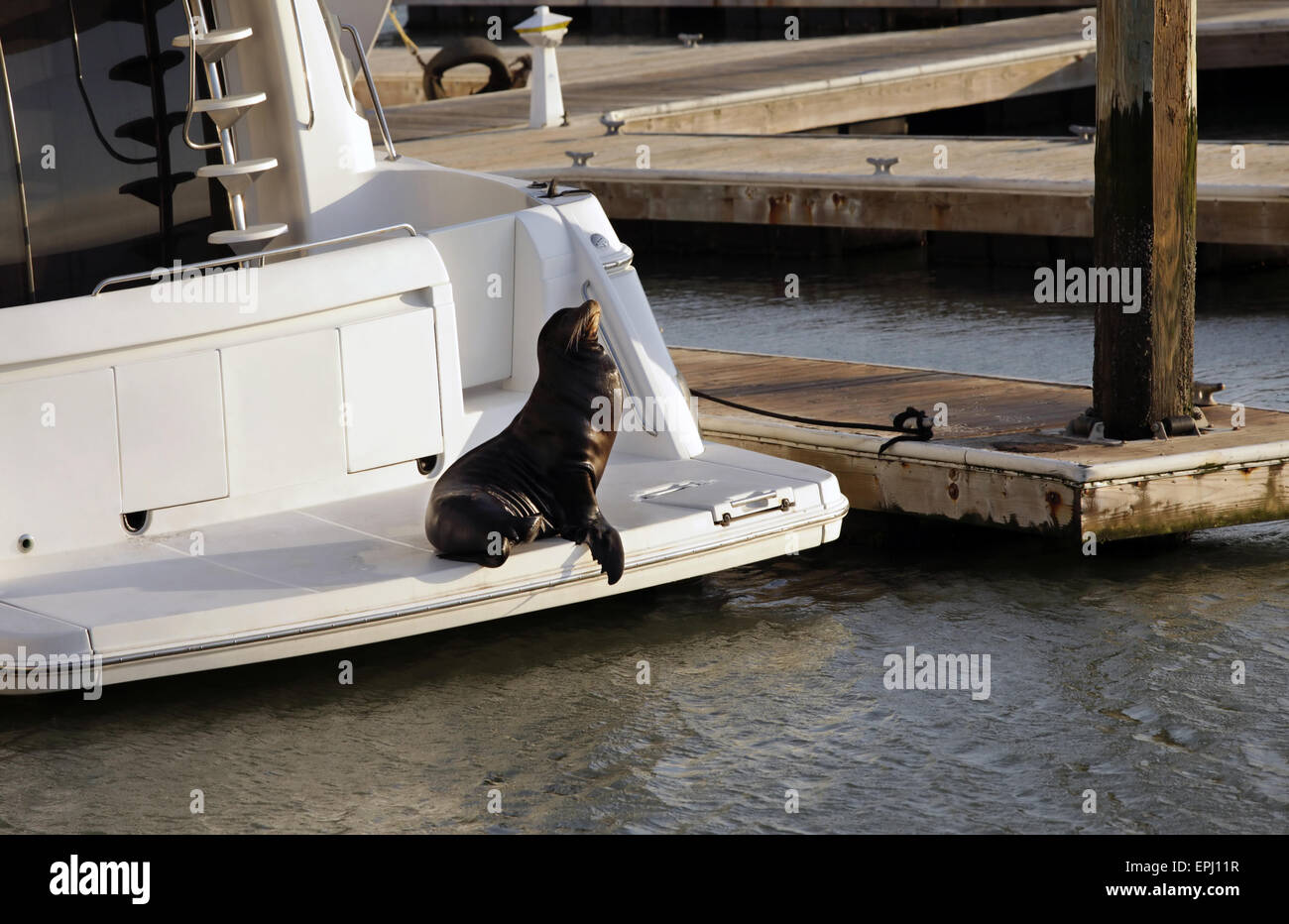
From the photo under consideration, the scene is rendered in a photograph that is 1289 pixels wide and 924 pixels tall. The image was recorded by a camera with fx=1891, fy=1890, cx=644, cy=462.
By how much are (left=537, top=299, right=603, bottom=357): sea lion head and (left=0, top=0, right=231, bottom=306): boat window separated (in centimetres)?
163

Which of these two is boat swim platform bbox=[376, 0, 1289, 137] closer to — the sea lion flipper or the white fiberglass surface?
the white fiberglass surface

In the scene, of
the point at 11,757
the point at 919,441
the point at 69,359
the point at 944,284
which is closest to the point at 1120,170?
the point at 919,441

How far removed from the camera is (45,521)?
5.98m

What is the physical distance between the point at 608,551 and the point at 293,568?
1.02 metres

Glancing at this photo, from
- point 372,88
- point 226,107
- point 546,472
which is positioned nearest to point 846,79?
point 372,88

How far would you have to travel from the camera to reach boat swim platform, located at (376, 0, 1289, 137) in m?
18.0

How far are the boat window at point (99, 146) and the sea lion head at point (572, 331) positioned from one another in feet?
5.36

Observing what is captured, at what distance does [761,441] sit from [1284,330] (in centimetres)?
509

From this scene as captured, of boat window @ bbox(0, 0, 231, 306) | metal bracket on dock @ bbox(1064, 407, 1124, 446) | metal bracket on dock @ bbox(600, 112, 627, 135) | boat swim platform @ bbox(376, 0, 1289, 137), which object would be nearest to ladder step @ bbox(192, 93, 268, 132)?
boat window @ bbox(0, 0, 231, 306)

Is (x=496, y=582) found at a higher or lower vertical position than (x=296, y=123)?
lower

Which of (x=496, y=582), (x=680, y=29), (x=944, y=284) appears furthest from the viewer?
(x=680, y=29)

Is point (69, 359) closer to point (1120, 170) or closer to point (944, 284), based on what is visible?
point (1120, 170)

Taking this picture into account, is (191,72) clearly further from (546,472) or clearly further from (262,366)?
(546,472)

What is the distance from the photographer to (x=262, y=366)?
6.26 meters
